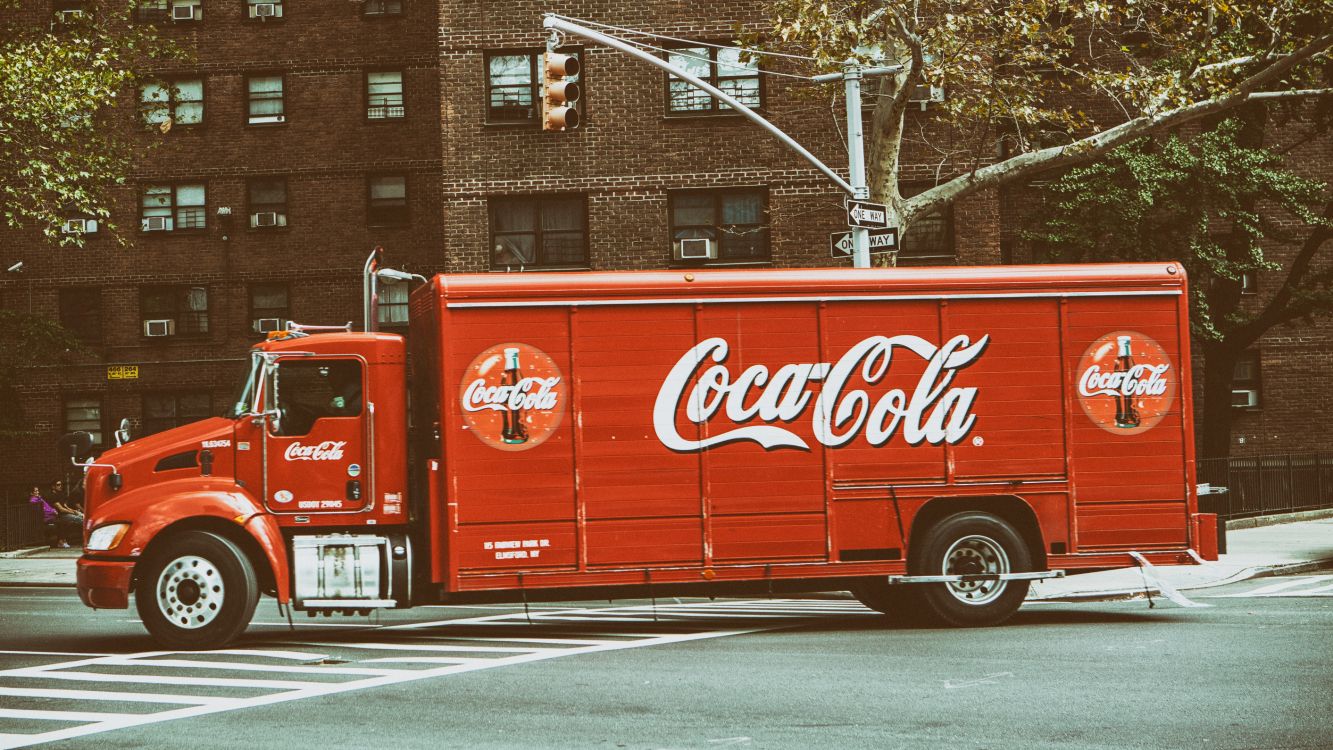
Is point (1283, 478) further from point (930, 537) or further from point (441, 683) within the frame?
point (441, 683)

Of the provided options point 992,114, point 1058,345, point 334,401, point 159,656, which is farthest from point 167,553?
point 992,114

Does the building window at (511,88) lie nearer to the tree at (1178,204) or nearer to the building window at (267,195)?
the building window at (267,195)

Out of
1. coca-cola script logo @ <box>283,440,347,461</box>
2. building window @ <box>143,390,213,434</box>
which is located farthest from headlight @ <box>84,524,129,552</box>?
building window @ <box>143,390,213,434</box>

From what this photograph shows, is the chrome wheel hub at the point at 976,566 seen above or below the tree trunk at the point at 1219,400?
below

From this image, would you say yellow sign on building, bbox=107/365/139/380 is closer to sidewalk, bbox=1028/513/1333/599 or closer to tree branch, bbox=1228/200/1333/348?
sidewalk, bbox=1028/513/1333/599

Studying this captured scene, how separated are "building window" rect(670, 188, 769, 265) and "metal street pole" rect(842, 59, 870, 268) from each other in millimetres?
13123

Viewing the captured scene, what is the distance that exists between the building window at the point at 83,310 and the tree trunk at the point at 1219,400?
94.3 feet

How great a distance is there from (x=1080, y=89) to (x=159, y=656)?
2911cm

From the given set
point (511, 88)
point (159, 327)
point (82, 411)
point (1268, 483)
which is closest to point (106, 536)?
point (511, 88)

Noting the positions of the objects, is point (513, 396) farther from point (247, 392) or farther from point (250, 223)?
point (250, 223)

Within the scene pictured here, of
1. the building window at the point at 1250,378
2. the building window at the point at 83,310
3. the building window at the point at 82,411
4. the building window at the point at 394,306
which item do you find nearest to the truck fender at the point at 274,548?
the building window at the point at 394,306

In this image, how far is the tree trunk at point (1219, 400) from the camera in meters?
34.7

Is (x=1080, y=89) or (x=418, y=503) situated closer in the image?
(x=418, y=503)

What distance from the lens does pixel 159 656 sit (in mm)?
11781
